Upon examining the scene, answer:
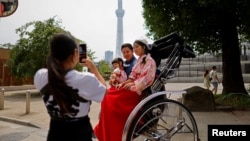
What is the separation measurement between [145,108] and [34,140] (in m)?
3.76

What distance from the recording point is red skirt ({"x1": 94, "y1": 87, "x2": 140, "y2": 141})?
4.34m

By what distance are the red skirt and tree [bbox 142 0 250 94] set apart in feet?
22.0

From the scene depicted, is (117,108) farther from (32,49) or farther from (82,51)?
(32,49)

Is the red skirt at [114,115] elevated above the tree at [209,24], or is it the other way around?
the tree at [209,24]

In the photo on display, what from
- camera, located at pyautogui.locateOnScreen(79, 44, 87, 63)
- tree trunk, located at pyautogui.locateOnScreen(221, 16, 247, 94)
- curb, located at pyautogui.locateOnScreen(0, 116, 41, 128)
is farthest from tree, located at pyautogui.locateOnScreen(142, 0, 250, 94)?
camera, located at pyautogui.locateOnScreen(79, 44, 87, 63)

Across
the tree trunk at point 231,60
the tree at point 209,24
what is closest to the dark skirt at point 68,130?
the tree at point 209,24

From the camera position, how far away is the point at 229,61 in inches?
468

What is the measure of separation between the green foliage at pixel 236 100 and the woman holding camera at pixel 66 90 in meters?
8.60

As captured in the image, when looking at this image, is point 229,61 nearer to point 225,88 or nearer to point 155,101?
point 225,88

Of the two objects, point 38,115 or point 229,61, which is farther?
point 229,61

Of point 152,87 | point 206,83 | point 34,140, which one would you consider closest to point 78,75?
point 152,87

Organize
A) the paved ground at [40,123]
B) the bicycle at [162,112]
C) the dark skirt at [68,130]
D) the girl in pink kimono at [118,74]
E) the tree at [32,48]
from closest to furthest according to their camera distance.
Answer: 1. the dark skirt at [68,130]
2. the bicycle at [162,112]
3. the girl in pink kimono at [118,74]
4. the paved ground at [40,123]
5. the tree at [32,48]

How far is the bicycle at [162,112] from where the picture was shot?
13.8ft

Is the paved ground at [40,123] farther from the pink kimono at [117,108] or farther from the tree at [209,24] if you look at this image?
the tree at [209,24]
